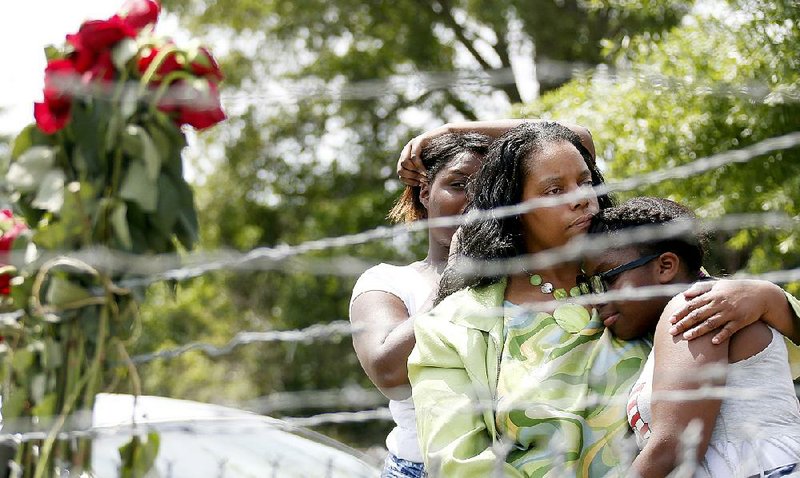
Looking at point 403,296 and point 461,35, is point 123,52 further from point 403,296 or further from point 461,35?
point 461,35

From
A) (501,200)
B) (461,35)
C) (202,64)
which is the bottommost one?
(501,200)

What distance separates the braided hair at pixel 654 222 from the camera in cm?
242

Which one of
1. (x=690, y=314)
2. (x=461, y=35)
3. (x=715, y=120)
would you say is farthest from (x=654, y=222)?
(x=461, y=35)

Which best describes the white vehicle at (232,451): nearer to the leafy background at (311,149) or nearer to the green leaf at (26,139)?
the green leaf at (26,139)

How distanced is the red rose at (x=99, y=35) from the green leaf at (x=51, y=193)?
0.24 metres

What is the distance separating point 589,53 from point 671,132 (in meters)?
6.33

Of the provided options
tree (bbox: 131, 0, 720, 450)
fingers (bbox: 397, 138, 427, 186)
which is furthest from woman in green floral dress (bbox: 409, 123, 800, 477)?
tree (bbox: 131, 0, 720, 450)

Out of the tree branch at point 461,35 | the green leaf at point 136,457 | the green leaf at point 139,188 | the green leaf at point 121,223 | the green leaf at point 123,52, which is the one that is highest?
the tree branch at point 461,35

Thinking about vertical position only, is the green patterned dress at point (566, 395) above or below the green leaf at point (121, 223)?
below

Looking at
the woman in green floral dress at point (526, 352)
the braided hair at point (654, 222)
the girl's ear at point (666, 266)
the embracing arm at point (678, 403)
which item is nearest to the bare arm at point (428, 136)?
the woman in green floral dress at point (526, 352)

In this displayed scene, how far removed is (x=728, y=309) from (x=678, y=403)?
194 millimetres

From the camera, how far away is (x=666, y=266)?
2.41m

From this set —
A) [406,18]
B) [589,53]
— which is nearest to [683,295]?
[589,53]

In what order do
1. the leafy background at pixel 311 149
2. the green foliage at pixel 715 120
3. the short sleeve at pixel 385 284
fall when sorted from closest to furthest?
the short sleeve at pixel 385 284 < the green foliage at pixel 715 120 < the leafy background at pixel 311 149
